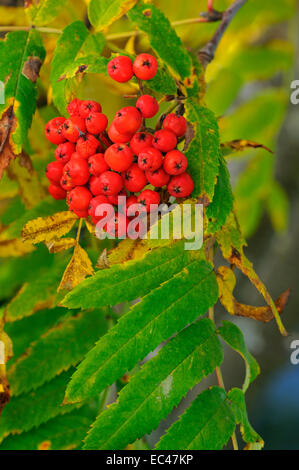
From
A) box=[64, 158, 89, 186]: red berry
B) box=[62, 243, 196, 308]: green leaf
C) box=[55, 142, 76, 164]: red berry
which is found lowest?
box=[62, 243, 196, 308]: green leaf

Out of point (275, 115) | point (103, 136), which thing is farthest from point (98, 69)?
point (275, 115)

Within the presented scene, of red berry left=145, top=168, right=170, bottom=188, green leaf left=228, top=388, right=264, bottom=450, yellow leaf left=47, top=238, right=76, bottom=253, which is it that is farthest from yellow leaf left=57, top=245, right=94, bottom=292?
green leaf left=228, top=388, right=264, bottom=450

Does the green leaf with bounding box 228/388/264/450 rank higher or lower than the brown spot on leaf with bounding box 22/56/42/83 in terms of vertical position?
lower

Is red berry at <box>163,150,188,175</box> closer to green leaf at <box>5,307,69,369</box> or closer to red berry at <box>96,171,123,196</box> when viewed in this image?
red berry at <box>96,171,123,196</box>

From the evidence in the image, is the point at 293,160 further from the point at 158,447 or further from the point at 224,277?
Result: the point at 158,447

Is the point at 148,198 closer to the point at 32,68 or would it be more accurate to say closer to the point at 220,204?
the point at 220,204

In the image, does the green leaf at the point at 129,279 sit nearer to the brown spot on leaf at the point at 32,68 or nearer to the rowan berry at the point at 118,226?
the rowan berry at the point at 118,226

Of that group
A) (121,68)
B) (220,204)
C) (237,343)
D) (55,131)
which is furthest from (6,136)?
(237,343)
